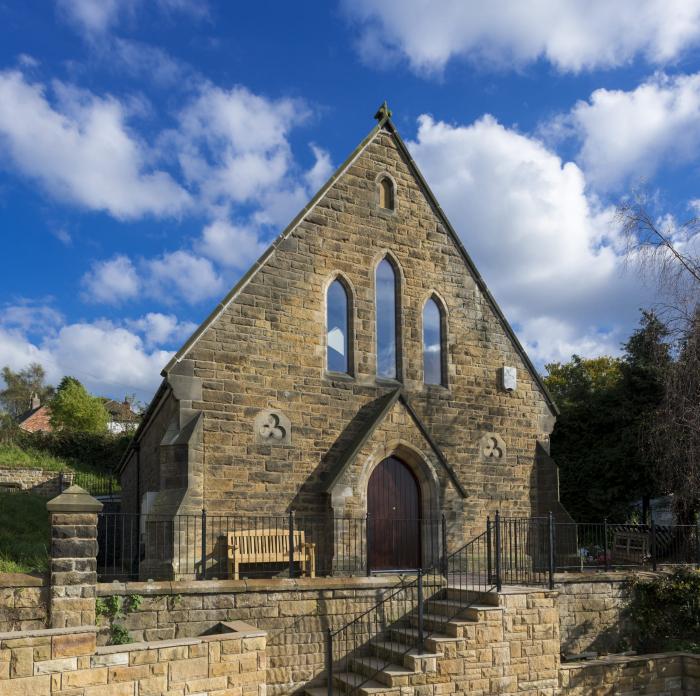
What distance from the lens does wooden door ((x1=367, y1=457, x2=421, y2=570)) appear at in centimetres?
1447

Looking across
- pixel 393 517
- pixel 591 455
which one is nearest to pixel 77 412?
pixel 591 455

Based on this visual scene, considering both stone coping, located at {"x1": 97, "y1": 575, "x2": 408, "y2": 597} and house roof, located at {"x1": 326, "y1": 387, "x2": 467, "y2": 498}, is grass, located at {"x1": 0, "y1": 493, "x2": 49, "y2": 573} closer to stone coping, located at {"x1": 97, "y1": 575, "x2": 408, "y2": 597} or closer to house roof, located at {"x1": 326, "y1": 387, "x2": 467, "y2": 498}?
stone coping, located at {"x1": 97, "y1": 575, "x2": 408, "y2": 597}

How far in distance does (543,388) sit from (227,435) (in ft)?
26.3

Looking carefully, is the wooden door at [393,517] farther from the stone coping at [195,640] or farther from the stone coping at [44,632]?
the stone coping at [44,632]

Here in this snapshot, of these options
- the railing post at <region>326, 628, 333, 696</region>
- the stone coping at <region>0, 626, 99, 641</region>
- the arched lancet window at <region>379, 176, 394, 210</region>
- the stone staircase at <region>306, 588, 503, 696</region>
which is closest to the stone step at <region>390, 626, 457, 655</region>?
the stone staircase at <region>306, 588, 503, 696</region>

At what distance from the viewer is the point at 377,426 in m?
14.3

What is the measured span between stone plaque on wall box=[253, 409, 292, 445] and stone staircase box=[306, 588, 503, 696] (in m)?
3.91

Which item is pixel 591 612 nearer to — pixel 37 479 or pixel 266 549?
pixel 266 549

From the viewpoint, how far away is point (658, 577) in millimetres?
13945

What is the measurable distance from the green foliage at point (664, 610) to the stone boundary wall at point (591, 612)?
27 centimetres

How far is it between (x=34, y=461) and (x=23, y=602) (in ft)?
93.2

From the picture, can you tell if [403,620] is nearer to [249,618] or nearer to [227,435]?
[249,618]

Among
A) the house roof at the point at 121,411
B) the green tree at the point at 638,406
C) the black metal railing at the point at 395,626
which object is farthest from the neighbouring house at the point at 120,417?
the black metal railing at the point at 395,626

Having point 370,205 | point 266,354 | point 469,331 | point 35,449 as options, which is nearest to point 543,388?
point 469,331
